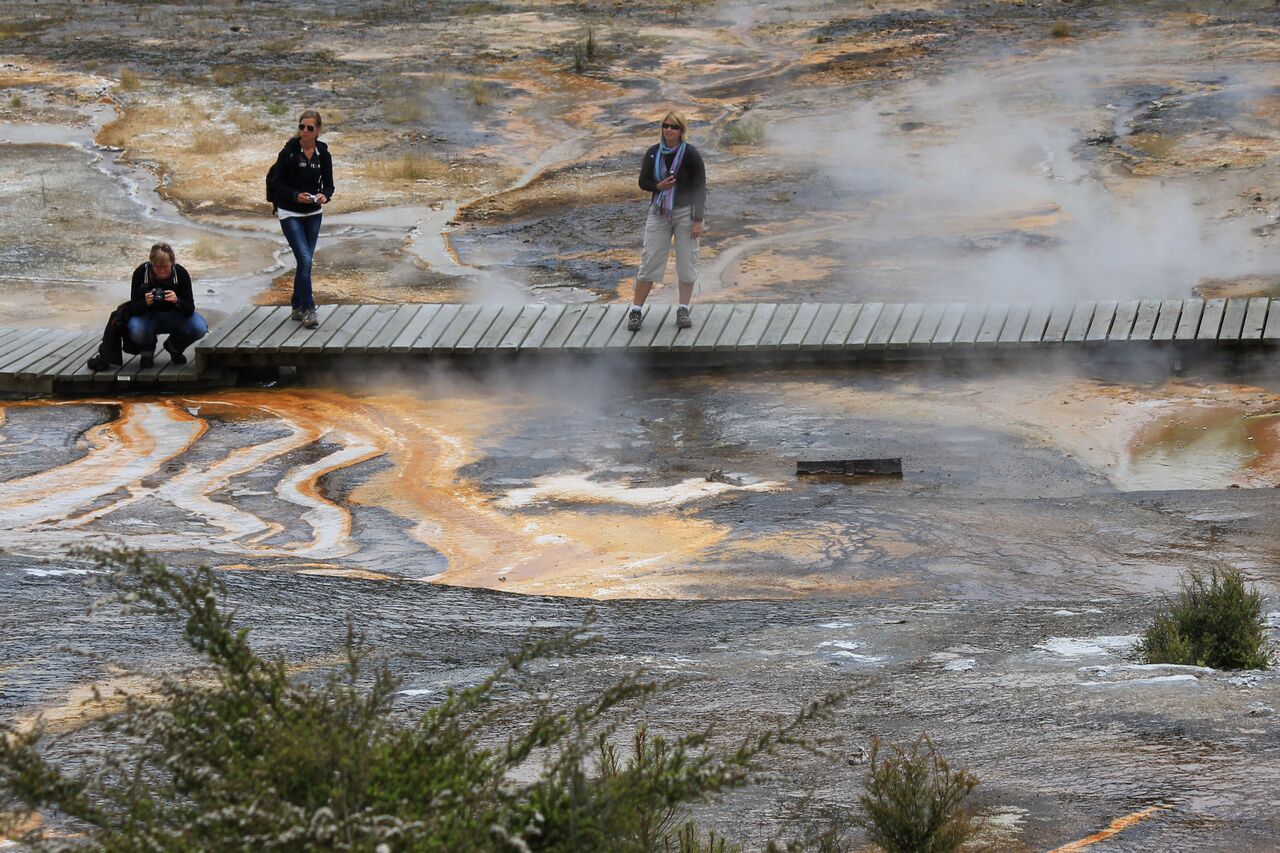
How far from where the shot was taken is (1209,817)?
346 cm

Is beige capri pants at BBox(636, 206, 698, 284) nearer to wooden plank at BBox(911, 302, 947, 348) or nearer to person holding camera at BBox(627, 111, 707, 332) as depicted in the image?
person holding camera at BBox(627, 111, 707, 332)

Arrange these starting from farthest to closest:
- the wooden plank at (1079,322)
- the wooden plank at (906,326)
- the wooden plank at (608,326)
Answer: the wooden plank at (608,326), the wooden plank at (906,326), the wooden plank at (1079,322)

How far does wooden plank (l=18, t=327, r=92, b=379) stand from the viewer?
10.5 metres

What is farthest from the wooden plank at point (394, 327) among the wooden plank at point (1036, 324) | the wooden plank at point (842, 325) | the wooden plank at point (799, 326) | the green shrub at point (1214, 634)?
the green shrub at point (1214, 634)

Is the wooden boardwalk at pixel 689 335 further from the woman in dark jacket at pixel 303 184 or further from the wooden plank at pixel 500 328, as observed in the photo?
the woman in dark jacket at pixel 303 184

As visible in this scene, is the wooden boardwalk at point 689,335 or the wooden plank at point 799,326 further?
the wooden plank at point 799,326

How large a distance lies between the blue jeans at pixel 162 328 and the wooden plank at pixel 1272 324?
6911 mm

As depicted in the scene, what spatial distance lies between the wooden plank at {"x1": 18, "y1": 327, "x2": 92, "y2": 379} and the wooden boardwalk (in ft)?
0.04

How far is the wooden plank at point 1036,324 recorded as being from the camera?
395 inches

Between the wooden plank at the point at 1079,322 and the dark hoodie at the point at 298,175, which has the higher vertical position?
the dark hoodie at the point at 298,175

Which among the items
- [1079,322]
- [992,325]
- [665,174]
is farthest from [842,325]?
[665,174]

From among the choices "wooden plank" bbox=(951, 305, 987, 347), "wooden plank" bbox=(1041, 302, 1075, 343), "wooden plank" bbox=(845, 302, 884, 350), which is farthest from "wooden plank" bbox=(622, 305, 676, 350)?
"wooden plank" bbox=(1041, 302, 1075, 343)

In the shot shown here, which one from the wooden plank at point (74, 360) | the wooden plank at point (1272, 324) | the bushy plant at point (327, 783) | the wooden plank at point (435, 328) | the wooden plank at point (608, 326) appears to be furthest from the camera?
the wooden plank at point (435, 328)

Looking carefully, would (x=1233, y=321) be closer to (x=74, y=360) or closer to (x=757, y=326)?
(x=757, y=326)
